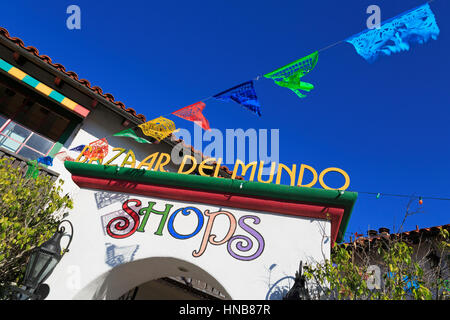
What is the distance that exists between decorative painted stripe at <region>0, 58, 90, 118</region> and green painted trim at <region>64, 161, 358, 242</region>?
3239mm

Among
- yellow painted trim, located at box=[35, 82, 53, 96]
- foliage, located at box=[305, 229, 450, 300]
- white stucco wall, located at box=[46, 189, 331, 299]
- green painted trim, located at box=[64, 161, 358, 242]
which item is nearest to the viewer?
foliage, located at box=[305, 229, 450, 300]

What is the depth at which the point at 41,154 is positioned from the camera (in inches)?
312

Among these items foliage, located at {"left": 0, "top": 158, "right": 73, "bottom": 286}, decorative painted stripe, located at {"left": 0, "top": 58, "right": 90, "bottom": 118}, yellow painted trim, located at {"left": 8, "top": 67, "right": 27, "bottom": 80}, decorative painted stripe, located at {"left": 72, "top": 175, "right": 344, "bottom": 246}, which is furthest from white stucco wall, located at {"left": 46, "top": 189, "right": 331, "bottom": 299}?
yellow painted trim, located at {"left": 8, "top": 67, "right": 27, "bottom": 80}

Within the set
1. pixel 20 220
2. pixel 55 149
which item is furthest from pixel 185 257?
pixel 55 149

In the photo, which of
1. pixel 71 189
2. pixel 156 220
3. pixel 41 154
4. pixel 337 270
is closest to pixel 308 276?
pixel 337 270

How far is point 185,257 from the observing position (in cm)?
473

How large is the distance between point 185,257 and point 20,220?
9.16 feet

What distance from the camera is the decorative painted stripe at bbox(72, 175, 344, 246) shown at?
4902 millimetres

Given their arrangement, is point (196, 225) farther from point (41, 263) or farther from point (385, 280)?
point (385, 280)

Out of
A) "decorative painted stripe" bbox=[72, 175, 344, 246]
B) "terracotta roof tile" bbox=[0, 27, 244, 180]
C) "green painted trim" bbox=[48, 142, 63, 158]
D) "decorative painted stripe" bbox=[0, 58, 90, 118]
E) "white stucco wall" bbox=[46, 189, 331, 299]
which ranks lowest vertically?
"white stucco wall" bbox=[46, 189, 331, 299]

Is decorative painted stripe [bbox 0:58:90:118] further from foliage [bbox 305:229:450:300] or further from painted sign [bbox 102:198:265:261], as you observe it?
foliage [bbox 305:229:450:300]

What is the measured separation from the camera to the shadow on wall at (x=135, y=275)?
467 centimetres

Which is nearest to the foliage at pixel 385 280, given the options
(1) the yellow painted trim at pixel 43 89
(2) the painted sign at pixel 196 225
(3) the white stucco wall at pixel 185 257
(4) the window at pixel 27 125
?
(3) the white stucco wall at pixel 185 257
